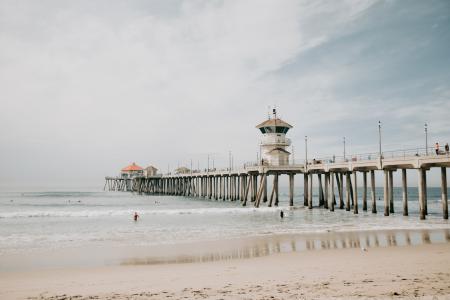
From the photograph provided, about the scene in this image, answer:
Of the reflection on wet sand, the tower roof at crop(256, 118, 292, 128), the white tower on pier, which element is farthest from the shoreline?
the tower roof at crop(256, 118, 292, 128)

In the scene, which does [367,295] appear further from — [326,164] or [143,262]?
[326,164]

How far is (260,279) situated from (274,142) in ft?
96.9

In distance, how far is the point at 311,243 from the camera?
15789 mm

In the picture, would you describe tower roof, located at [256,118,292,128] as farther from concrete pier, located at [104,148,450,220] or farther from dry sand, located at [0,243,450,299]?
dry sand, located at [0,243,450,299]

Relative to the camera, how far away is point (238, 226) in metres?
23.3

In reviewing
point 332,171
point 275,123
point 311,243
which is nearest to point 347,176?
point 332,171

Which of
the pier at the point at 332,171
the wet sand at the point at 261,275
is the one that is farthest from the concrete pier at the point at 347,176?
the wet sand at the point at 261,275

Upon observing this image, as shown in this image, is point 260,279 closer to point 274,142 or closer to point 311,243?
point 311,243

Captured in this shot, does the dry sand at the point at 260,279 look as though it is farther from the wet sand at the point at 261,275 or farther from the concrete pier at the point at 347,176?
the concrete pier at the point at 347,176

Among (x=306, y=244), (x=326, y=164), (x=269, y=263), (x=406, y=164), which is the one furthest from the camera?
(x=326, y=164)

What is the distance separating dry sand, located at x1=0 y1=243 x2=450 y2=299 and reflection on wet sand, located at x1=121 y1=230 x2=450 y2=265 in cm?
102

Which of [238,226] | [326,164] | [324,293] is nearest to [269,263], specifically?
[324,293]

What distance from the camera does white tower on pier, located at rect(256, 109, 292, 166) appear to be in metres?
37.6

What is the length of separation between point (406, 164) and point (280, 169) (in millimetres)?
13182
